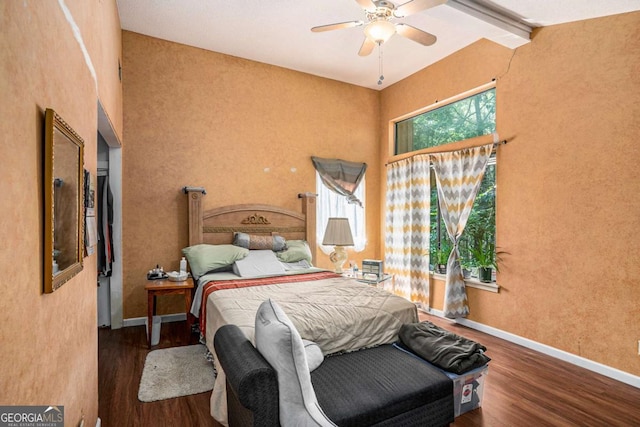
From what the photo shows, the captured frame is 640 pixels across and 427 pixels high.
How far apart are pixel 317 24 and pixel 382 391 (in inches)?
140

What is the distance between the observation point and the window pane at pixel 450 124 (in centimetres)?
390

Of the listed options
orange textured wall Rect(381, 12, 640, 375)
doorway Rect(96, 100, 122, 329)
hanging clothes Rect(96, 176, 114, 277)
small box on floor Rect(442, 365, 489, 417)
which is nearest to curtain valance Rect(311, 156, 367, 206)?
orange textured wall Rect(381, 12, 640, 375)

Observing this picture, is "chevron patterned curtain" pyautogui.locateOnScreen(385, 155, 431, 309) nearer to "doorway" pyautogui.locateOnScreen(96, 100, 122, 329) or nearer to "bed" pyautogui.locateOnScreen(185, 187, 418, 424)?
"bed" pyautogui.locateOnScreen(185, 187, 418, 424)

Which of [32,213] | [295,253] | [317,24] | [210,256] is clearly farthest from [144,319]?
[317,24]

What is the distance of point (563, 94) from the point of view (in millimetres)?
3096

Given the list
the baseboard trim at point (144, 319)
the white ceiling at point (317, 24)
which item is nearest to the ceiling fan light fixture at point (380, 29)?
the white ceiling at point (317, 24)

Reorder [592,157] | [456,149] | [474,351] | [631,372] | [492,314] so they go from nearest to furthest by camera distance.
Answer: [474,351] → [631,372] → [592,157] → [492,314] → [456,149]

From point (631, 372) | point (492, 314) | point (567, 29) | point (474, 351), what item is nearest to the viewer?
point (474, 351)

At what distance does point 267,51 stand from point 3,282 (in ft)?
13.4

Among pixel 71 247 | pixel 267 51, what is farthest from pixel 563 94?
pixel 71 247

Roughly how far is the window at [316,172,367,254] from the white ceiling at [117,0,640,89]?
168 cm

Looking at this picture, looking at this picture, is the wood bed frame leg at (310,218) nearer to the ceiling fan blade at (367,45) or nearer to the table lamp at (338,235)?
the table lamp at (338,235)

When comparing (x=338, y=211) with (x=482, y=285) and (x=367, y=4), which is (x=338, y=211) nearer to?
(x=482, y=285)

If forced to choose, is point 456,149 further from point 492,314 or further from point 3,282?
point 3,282
